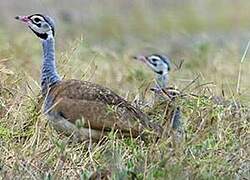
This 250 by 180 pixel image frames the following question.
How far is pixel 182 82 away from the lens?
320 inches

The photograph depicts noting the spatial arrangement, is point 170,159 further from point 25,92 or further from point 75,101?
point 25,92

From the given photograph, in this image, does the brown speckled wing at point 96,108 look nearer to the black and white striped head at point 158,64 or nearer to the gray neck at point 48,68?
the gray neck at point 48,68

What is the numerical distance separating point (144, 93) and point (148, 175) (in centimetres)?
179

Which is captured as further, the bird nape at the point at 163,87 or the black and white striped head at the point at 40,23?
the black and white striped head at the point at 40,23

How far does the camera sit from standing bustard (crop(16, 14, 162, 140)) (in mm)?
5934

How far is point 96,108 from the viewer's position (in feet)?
19.8

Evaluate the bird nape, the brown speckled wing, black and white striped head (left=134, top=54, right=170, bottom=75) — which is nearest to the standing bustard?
the brown speckled wing

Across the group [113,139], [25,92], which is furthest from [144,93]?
[113,139]

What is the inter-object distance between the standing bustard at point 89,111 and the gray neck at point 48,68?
0.19ft

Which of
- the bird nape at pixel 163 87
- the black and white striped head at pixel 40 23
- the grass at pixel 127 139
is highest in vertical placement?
the black and white striped head at pixel 40 23

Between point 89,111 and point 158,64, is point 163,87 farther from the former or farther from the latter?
point 89,111

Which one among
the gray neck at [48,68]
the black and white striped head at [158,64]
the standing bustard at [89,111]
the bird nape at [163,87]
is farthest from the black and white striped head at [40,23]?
the black and white striped head at [158,64]

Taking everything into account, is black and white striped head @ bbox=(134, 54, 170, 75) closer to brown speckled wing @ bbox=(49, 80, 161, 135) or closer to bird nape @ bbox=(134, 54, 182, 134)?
bird nape @ bbox=(134, 54, 182, 134)

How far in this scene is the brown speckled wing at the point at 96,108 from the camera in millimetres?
5934
